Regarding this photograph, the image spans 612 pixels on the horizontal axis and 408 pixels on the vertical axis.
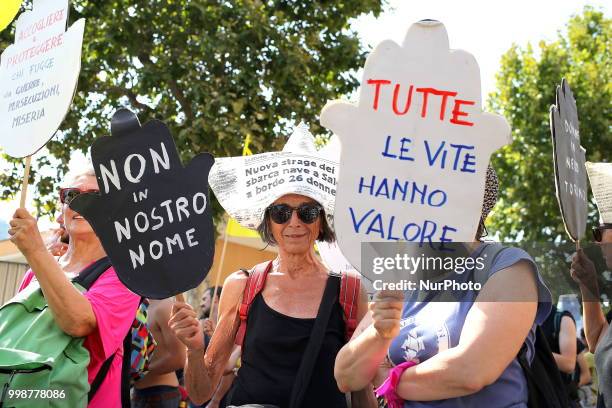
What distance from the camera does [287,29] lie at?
11.3 metres

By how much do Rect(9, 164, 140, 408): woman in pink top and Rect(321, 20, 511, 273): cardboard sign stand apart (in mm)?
1100

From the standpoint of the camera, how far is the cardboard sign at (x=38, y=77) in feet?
10.6

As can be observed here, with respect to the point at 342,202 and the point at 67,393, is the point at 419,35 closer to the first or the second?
the point at 342,202

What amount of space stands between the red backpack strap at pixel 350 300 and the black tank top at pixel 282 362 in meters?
0.02

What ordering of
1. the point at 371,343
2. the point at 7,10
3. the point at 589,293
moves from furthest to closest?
the point at 7,10 → the point at 589,293 → the point at 371,343

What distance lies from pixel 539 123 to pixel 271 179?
64.4 ft

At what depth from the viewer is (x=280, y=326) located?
326 cm

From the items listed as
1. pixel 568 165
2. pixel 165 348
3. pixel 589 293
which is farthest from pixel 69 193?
pixel 589 293

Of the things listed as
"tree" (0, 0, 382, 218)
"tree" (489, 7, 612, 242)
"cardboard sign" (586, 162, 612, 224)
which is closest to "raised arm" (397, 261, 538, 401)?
"cardboard sign" (586, 162, 612, 224)

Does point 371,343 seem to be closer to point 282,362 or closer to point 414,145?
point 414,145

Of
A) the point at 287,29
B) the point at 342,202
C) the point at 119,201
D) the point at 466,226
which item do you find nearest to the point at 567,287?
the point at 466,226

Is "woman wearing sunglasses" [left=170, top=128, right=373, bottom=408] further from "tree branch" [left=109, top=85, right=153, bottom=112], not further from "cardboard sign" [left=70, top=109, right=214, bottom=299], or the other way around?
"tree branch" [left=109, top=85, right=153, bottom=112]

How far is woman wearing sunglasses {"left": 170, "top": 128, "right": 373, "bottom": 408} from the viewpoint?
10.4ft

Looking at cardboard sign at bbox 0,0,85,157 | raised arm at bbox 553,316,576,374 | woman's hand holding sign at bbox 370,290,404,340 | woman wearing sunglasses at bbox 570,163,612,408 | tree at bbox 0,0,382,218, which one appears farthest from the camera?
tree at bbox 0,0,382,218
